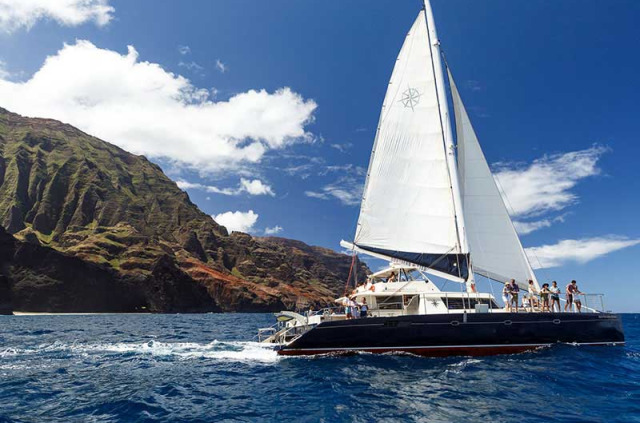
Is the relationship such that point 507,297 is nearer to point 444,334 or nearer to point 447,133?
point 444,334

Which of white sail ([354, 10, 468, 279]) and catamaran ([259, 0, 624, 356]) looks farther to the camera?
white sail ([354, 10, 468, 279])

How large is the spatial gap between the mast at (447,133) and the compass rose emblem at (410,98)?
124 cm

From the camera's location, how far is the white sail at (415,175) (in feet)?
72.0

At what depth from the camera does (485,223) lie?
23844 millimetres

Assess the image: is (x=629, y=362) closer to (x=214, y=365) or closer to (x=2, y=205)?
(x=214, y=365)

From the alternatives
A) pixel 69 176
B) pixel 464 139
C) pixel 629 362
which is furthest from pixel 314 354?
pixel 69 176

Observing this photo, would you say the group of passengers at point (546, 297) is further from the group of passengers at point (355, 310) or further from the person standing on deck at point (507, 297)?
the group of passengers at point (355, 310)

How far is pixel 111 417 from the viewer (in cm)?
1070

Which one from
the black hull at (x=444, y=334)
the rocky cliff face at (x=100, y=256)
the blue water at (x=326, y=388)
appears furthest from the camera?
the rocky cliff face at (x=100, y=256)

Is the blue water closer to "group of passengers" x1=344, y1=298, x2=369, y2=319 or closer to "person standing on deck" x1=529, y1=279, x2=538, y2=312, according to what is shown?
"group of passengers" x1=344, y1=298, x2=369, y2=319

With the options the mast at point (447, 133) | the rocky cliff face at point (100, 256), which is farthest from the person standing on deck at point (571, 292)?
the rocky cliff face at point (100, 256)

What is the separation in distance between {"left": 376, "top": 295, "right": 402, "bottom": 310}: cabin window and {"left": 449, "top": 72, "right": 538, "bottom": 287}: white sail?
526 cm

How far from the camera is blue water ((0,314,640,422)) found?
11.0 m

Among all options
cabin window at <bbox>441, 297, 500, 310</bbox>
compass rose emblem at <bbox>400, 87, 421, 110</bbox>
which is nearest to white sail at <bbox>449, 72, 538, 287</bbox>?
cabin window at <bbox>441, 297, 500, 310</bbox>
